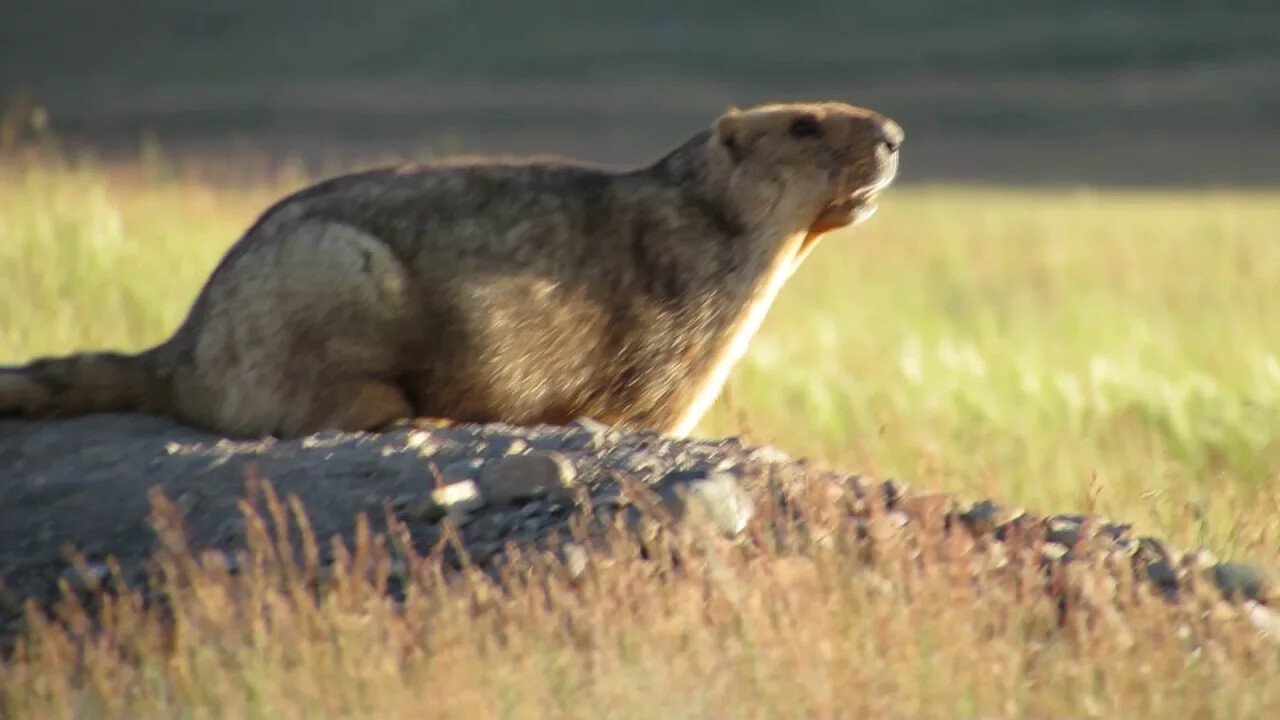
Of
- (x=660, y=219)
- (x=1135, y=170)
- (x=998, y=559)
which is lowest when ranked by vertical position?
(x=1135, y=170)

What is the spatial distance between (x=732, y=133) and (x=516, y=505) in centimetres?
205

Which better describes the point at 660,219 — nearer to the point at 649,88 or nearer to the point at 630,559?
the point at 630,559

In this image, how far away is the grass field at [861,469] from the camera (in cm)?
491

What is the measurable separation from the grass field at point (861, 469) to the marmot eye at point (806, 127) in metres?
1.14

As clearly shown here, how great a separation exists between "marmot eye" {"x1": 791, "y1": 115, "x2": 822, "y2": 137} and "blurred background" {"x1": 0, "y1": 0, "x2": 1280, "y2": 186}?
2229 cm

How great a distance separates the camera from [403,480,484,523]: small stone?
19.0 feet

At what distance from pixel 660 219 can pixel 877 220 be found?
14.2m

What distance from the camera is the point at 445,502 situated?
5781mm

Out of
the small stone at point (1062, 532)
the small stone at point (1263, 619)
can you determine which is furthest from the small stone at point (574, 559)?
the small stone at point (1263, 619)

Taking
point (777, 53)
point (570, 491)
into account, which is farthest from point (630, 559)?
point (777, 53)

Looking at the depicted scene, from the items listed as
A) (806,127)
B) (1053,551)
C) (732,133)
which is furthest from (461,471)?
(806,127)

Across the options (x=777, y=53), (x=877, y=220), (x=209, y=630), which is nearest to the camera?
(x=209, y=630)

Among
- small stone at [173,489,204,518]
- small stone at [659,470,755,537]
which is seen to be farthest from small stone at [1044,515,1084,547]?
small stone at [173,489,204,518]

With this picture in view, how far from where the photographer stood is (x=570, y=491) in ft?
19.2
